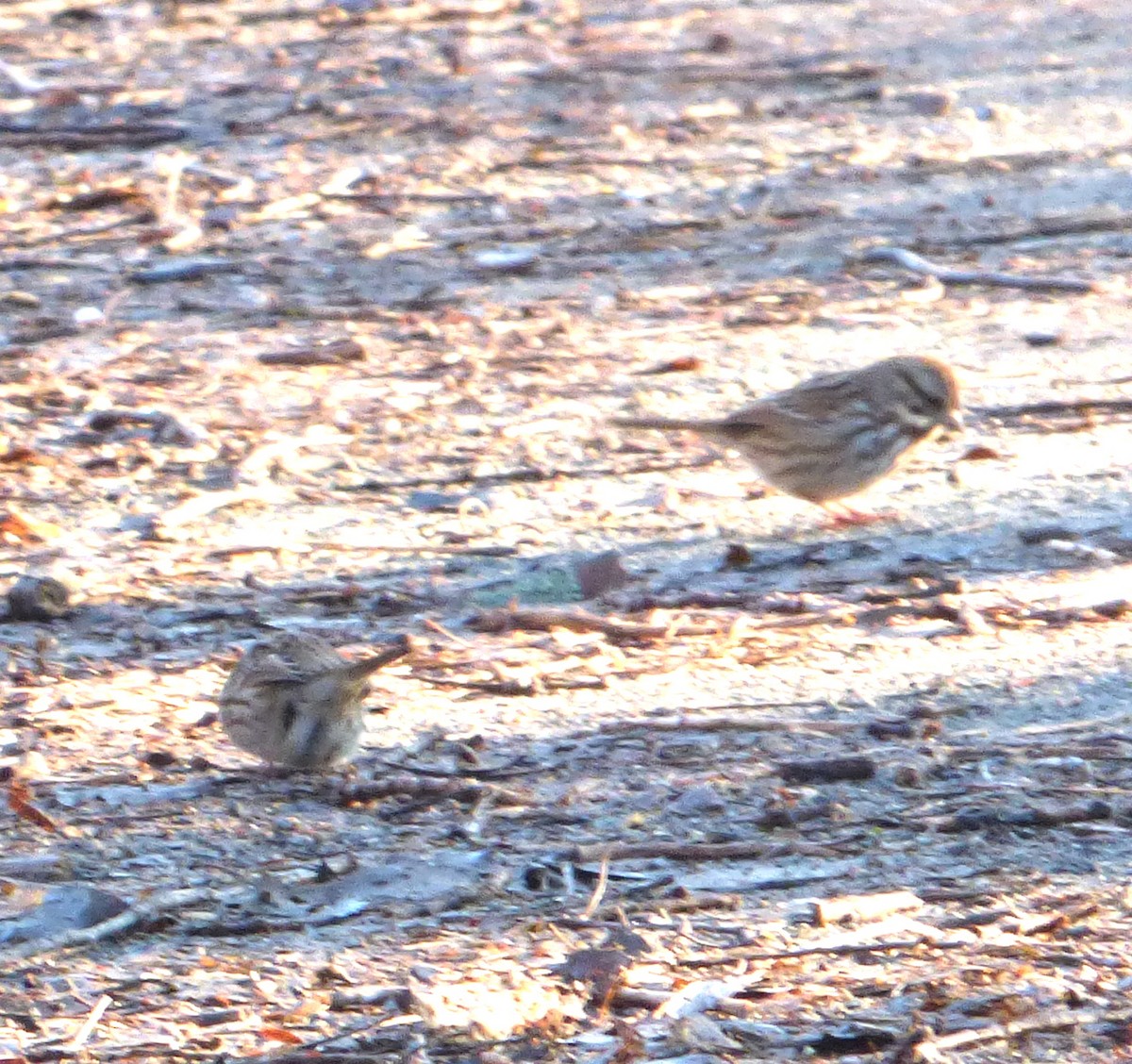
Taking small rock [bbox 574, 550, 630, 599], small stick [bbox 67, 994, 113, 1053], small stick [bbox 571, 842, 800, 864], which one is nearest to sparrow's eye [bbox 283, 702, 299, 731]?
small stick [bbox 571, 842, 800, 864]

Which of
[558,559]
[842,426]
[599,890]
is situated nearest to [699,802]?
→ [599,890]

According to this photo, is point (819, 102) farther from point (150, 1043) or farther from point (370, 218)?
point (150, 1043)

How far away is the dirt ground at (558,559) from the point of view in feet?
14.7

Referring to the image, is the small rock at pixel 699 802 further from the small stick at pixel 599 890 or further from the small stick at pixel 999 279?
the small stick at pixel 999 279

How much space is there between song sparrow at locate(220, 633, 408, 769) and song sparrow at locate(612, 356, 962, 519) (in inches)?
95.7

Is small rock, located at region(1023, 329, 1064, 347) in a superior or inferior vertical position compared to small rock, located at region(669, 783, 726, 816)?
inferior

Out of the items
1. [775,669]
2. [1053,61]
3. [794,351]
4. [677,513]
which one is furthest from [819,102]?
[775,669]

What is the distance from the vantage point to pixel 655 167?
→ 40.1 feet

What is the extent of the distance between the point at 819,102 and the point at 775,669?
793 centimetres

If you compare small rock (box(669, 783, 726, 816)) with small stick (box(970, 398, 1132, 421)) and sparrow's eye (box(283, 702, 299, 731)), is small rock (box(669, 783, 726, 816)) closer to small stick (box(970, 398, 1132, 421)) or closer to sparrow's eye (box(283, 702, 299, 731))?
sparrow's eye (box(283, 702, 299, 731))

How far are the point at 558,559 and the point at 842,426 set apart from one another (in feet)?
3.63

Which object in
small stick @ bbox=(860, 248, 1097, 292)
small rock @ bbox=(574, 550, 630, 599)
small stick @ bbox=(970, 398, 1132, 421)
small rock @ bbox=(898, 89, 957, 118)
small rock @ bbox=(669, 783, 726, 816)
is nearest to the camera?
small rock @ bbox=(669, 783, 726, 816)

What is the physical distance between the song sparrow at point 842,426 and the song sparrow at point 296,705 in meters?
2.43

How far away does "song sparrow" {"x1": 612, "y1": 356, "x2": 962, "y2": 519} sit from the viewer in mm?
7688
